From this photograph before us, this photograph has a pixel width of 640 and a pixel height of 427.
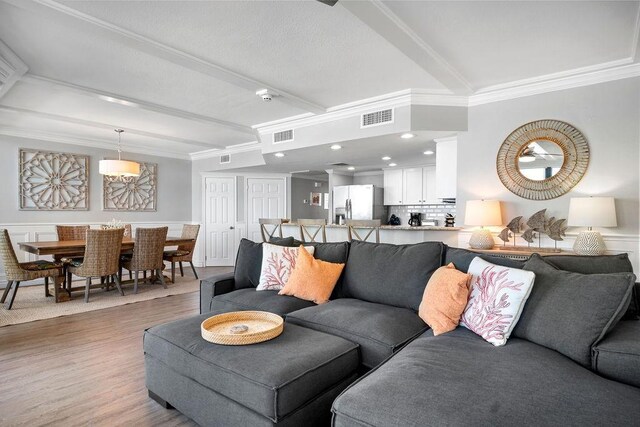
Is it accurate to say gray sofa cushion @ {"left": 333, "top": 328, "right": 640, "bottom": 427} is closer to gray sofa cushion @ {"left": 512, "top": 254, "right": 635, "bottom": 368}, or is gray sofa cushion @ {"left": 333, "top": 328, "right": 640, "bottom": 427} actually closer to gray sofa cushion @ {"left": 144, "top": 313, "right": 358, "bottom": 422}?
gray sofa cushion @ {"left": 512, "top": 254, "right": 635, "bottom": 368}

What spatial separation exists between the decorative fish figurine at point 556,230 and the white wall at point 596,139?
0.51 ft

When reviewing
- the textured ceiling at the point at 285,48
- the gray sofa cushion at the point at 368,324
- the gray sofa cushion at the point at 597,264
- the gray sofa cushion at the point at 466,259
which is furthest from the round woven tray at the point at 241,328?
the textured ceiling at the point at 285,48

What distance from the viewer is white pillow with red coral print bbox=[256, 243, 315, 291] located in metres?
3.02

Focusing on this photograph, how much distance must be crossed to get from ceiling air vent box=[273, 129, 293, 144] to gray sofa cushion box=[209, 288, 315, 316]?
9.69 ft

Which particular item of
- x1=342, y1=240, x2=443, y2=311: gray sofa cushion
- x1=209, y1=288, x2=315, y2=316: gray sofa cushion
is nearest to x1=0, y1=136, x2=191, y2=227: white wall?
x1=209, y1=288, x2=315, y2=316: gray sofa cushion

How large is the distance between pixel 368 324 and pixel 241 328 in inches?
29.2

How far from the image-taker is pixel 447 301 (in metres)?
2.07

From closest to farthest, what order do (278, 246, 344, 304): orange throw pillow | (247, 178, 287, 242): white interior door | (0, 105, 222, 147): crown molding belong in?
(278, 246, 344, 304): orange throw pillow → (0, 105, 222, 147): crown molding → (247, 178, 287, 242): white interior door

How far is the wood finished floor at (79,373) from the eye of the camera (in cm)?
204

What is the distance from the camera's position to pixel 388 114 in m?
4.30

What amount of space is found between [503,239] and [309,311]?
8.22 feet

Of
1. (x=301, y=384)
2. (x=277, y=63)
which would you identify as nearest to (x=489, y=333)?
(x=301, y=384)

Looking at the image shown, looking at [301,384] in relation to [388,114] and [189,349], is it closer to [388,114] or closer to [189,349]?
[189,349]

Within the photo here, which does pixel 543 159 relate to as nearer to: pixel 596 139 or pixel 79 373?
pixel 596 139
